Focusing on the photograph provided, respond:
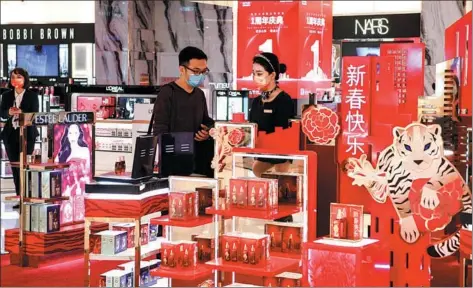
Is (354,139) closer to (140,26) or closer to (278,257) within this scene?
(278,257)

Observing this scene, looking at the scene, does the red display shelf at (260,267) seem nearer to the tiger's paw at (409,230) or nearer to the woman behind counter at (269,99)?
the tiger's paw at (409,230)

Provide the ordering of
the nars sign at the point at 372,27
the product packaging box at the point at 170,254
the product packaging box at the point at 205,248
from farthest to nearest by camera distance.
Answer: the nars sign at the point at 372,27 → the product packaging box at the point at 205,248 → the product packaging box at the point at 170,254

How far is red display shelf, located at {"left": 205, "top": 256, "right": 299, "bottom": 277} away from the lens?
459cm

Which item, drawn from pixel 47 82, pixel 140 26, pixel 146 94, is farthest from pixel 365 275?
pixel 47 82

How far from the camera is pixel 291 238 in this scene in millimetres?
4906

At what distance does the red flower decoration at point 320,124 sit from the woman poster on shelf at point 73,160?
276 centimetres

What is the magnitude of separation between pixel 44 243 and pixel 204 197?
2297mm

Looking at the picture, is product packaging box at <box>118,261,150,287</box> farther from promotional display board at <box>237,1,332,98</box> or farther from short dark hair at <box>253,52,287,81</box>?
promotional display board at <box>237,1,332,98</box>

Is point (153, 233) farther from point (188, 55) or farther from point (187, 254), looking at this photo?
point (188, 55)

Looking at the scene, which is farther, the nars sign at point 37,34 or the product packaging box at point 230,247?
the nars sign at point 37,34

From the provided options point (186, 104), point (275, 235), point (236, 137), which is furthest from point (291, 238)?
point (186, 104)

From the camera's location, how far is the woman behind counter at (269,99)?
567 centimetres

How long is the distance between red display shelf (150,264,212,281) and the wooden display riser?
7.58 ft

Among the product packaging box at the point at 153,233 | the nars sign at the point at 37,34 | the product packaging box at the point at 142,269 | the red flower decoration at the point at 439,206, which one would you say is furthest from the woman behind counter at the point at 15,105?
the nars sign at the point at 37,34
